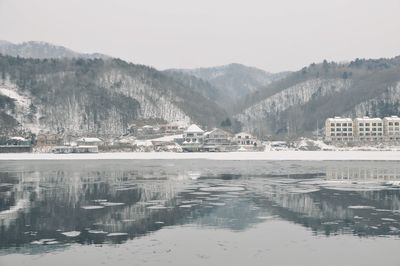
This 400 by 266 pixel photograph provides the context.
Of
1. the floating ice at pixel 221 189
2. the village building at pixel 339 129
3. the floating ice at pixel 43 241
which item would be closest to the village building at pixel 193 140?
the village building at pixel 339 129

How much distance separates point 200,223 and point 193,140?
317ft

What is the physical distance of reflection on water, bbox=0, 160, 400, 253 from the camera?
71.7 feet

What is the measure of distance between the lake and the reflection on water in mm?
55

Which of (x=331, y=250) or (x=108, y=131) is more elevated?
(x=108, y=131)

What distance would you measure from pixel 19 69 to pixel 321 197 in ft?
→ 567

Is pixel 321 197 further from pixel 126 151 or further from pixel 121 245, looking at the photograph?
pixel 126 151

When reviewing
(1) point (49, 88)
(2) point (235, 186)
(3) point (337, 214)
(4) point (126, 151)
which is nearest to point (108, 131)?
(1) point (49, 88)

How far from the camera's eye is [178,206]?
94.0 ft

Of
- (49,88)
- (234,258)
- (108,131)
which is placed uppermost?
(49,88)

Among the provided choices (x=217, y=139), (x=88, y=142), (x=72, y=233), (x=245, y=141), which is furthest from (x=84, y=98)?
(x=72, y=233)

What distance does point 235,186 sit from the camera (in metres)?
38.7

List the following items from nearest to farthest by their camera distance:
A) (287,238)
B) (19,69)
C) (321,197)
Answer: (287,238)
(321,197)
(19,69)

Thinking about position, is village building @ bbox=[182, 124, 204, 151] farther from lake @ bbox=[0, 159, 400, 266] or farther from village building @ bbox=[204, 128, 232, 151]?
lake @ bbox=[0, 159, 400, 266]

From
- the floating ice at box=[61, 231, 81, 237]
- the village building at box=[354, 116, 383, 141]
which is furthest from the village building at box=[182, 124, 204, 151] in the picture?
the floating ice at box=[61, 231, 81, 237]
